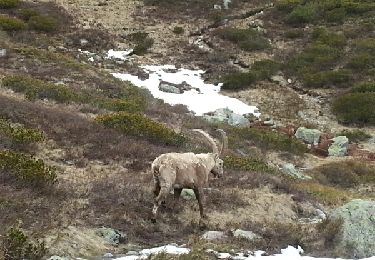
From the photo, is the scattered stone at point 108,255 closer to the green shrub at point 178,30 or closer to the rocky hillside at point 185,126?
the rocky hillside at point 185,126

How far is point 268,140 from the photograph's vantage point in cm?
2194

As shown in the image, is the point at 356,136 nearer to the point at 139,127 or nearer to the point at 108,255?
the point at 139,127

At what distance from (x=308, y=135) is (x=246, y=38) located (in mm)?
12628

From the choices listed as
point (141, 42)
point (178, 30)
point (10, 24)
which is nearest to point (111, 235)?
point (10, 24)

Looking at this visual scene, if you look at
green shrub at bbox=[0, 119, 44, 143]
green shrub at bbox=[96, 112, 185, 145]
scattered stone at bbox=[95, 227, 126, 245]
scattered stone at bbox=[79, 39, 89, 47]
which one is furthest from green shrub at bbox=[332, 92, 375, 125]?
scattered stone at bbox=[95, 227, 126, 245]

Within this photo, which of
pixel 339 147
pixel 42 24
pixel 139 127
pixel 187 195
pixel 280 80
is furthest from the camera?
pixel 42 24

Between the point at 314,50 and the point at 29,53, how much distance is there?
55.0 feet

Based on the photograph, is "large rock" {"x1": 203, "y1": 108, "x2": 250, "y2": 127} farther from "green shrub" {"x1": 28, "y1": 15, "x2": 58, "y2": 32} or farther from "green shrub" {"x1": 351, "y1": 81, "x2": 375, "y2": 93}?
"green shrub" {"x1": 28, "y1": 15, "x2": 58, "y2": 32}

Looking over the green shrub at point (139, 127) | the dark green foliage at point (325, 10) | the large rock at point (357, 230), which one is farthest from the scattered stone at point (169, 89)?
the large rock at point (357, 230)

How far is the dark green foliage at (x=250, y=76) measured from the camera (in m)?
30.1

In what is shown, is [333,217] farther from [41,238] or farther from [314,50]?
[314,50]

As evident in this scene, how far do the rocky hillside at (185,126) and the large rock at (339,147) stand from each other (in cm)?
6

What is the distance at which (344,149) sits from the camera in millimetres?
22672

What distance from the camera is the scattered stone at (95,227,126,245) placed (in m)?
8.89
